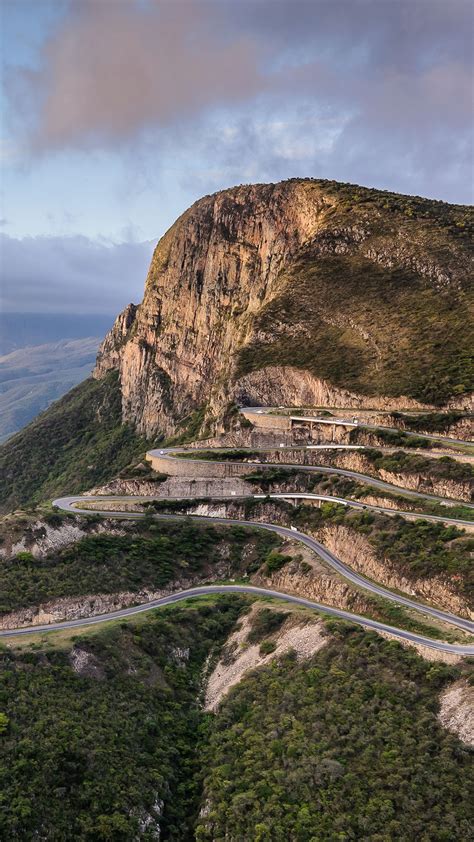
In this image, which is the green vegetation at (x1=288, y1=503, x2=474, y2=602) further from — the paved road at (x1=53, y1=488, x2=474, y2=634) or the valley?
the paved road at (x1=53, y1=488, x2=474, y2=634)

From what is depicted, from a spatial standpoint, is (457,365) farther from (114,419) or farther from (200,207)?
(114,419)

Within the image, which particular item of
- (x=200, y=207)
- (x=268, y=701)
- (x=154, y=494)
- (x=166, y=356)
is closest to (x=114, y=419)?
(x=166, y=356)

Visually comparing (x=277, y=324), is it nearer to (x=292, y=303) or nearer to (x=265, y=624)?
(x=292, y=303)

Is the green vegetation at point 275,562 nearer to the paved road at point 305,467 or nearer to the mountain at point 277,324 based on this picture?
the paved road at point 305,467

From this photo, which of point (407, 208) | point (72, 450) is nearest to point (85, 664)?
point (407, 208)

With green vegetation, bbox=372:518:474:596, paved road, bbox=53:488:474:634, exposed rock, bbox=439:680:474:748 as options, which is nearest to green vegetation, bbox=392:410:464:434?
green vegetation, bbox=372:518:474:596

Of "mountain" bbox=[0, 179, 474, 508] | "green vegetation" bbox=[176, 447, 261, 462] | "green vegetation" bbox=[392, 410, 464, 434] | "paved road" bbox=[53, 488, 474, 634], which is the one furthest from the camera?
"mountain" bbox=[0, 179, 474, 508]
